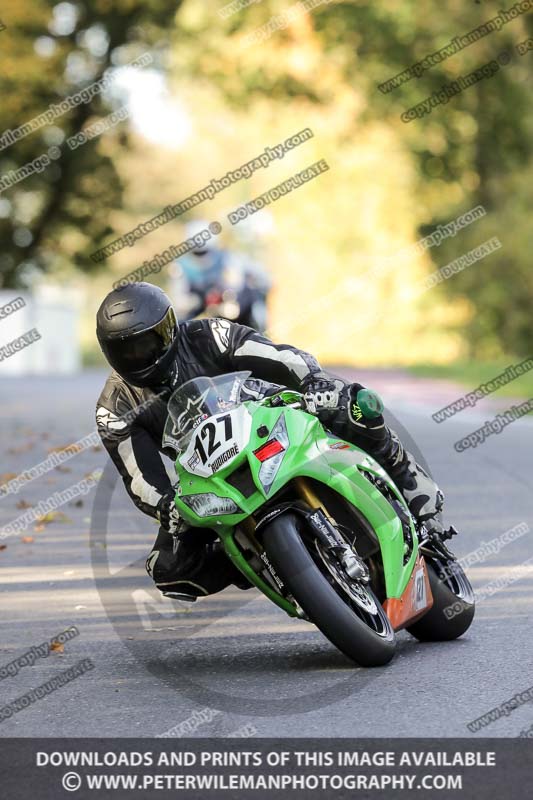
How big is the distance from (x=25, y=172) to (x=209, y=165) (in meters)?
42.3

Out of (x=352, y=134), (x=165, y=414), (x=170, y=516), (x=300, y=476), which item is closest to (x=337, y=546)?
(x=300, y=476)

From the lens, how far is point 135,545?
363 inches

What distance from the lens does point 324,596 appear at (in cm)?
515

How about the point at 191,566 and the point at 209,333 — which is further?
the point at 209,333

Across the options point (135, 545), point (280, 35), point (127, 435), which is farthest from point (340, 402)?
point (280, 35)

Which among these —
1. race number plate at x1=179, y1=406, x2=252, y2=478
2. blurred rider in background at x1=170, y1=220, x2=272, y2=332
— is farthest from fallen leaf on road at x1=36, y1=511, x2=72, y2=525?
blurred rider in background at x1=170, y1=220, x2=272, y2=332

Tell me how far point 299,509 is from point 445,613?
1.07 metres

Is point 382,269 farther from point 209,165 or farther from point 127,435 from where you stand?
point 127,435

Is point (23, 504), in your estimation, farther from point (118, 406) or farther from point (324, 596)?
point (324, 596)

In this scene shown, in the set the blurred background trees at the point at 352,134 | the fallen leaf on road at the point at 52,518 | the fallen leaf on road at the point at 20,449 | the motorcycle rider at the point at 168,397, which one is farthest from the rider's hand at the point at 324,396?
the blurred background trees at the point at 352,134

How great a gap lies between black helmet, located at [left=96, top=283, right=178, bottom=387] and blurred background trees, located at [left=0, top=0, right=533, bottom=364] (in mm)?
26760

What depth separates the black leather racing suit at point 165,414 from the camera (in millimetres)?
5895

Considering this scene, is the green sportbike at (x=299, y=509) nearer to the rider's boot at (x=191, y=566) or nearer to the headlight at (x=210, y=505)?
the headlight at (x=210, y=505)

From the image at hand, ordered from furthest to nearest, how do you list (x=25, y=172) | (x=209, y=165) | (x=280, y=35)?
(x=209, y=165) → (x=280, y=35) → (x=25, y=172)
